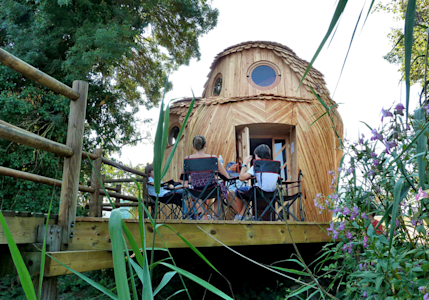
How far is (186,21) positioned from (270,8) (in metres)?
11.4

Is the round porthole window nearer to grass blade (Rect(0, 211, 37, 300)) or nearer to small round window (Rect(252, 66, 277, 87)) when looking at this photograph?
small round window (Rect(252, 66, 277, 87))

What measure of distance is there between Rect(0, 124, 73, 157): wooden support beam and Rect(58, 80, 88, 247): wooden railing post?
8 centimetres

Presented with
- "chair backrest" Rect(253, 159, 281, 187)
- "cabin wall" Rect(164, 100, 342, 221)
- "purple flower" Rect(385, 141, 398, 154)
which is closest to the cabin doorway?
"cabin wall" Rect(164, 100, 342, 221)

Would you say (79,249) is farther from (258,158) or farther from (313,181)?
(313,181)

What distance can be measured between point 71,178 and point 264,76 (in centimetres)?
702

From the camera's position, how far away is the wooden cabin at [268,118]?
7844 mm

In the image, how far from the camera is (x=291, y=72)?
29.0ft

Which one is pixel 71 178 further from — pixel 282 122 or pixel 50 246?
pixel 282 122

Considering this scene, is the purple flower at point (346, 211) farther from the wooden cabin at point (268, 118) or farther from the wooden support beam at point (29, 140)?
the wooden cabin at point (268, 118)

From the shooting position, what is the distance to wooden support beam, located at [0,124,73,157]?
227 cm

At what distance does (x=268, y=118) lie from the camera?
7844 mm

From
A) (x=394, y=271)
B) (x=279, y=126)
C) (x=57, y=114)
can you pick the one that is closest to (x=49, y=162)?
(x=57, y=114)

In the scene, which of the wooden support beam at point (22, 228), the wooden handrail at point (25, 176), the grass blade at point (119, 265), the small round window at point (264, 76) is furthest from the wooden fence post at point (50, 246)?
the small round window at point (264, 76)

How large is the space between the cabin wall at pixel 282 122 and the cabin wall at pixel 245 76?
64 cm
